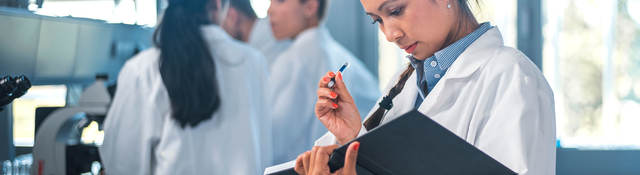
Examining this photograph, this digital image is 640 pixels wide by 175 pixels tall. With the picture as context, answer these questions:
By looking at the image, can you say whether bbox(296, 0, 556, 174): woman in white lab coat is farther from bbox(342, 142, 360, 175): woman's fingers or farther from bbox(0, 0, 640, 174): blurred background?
bbox(0, 0, 640, 174): blurred background

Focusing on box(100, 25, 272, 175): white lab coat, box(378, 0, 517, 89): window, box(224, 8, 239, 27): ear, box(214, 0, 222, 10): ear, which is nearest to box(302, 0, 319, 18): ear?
box(224, 8, 239, 27): ear

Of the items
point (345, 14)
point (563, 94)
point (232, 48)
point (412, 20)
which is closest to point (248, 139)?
point (232, 48)

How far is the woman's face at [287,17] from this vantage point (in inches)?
103

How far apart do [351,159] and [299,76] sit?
1.67m

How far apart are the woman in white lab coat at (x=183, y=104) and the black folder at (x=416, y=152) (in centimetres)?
103

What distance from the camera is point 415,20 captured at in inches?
42.2

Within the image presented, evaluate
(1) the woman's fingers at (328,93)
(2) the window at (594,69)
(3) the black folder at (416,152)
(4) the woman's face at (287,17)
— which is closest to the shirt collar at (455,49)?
(1) the woman's fingers at (328,93)

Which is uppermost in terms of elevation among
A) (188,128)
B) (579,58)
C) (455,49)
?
(455,49)

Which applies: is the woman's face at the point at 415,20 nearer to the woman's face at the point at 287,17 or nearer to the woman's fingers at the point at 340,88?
the woman's fingers at the point at 340,88

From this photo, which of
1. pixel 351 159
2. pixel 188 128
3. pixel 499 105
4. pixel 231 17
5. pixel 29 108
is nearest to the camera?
pixel 351 159

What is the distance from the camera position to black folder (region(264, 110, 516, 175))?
0.76 m

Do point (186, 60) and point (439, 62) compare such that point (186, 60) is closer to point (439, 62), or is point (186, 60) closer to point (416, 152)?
point (439, 62)

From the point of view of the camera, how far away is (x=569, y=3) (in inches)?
112

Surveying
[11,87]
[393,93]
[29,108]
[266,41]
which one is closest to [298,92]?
[266,41]
